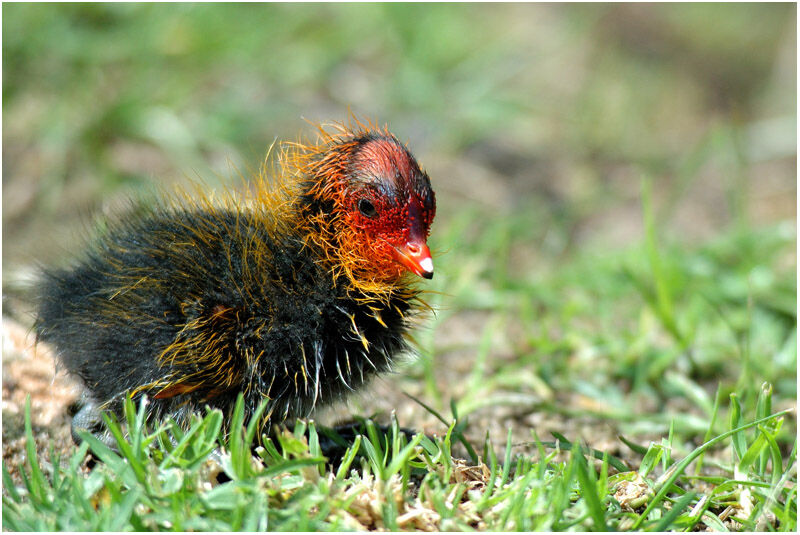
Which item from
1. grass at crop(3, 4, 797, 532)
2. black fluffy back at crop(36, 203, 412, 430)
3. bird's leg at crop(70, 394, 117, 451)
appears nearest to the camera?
grass at crop(3, 4, 797, 532)

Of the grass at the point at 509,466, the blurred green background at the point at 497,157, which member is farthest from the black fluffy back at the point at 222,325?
the blurred green background at the point at 497,157

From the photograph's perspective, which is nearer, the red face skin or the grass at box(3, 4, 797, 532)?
the grass at box(3, 4, 797, 532)

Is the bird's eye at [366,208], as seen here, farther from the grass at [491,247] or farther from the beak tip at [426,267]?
the grass at [491,247]

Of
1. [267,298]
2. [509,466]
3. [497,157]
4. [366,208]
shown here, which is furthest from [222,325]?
[497,157]

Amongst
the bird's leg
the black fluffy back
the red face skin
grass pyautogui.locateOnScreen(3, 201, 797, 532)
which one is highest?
the red face skin

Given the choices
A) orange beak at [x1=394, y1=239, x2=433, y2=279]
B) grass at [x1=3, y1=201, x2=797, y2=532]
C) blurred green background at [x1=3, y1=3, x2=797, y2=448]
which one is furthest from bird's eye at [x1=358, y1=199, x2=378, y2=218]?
blurred green background at [x1=3, y1=3, x2=797, y2=448]

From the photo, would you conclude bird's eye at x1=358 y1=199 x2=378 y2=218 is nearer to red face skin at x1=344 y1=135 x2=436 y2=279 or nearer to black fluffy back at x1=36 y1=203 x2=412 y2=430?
red face skin at x1=344 y1=135 x2=436 y2=279

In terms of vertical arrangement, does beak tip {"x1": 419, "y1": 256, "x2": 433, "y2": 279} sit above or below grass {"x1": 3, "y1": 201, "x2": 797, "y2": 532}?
above

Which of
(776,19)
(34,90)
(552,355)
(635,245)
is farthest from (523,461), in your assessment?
(776,19)
